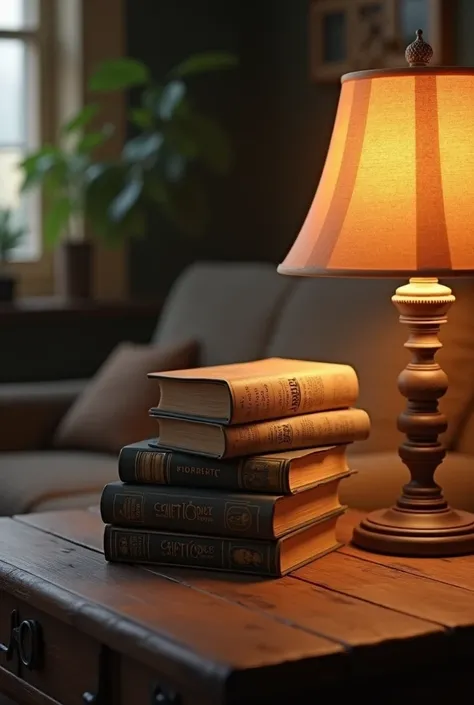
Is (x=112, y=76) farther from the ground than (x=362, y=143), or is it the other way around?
(x=112, y=76)

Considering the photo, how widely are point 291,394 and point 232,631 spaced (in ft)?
1.47

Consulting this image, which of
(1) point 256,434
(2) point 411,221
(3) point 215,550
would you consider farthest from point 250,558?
(2) point 411,221

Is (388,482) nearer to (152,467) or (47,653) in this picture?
(152,467)

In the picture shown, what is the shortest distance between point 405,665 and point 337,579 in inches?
10.6

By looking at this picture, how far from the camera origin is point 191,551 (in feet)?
5.77

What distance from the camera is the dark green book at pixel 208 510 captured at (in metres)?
1.71

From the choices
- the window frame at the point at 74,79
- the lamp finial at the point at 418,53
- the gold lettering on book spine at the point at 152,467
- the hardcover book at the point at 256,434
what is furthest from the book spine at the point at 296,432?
Result: the window frame at the point at 74,79

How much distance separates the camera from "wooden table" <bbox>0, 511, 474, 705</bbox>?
1394 millimetres

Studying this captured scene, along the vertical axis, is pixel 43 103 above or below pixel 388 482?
above

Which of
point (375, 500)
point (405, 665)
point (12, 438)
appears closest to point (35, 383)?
point (12, 438)

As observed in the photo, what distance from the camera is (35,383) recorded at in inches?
146

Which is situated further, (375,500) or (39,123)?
(39,123)

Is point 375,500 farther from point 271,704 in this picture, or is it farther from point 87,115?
point 87,115

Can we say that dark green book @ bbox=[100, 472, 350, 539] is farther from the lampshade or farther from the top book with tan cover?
the lampshade
